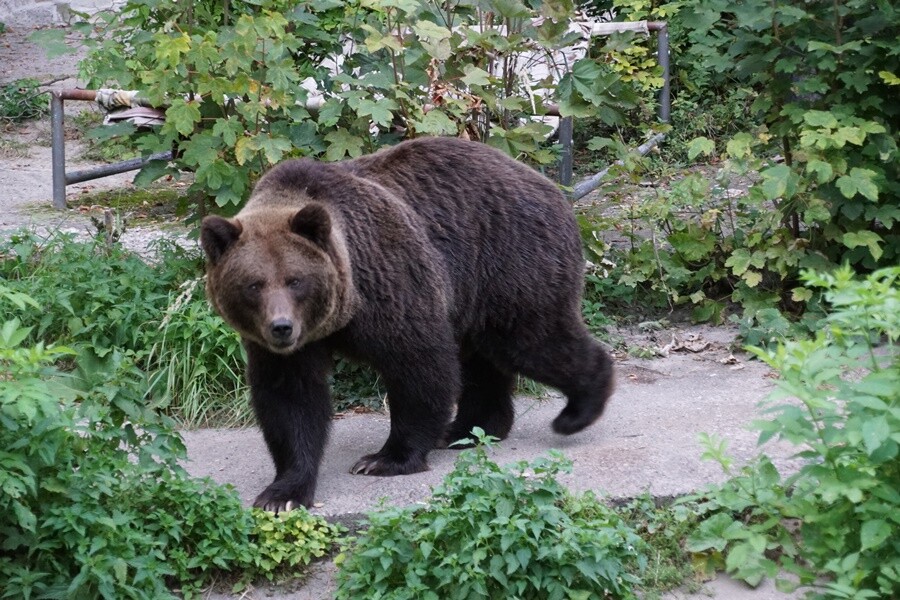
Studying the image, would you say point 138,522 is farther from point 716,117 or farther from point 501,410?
point 716,117

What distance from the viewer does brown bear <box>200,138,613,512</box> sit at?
205 inches

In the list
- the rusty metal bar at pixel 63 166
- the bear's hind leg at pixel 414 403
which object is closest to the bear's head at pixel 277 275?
the bear's hind leg at pixel 414 403

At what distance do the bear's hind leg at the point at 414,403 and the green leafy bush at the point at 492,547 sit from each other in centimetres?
94

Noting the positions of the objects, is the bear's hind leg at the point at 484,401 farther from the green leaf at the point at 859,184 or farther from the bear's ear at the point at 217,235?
the green leaf at the point at 859,184

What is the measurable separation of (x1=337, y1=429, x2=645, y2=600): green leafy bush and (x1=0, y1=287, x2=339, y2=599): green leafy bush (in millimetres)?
531

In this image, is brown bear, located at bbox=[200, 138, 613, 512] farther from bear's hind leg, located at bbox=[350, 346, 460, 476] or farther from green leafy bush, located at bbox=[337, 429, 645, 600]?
green leafy bush, located at bbox=[337, 429, 645, 600]

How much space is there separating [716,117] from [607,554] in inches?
339

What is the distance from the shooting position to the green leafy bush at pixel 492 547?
4414 mm

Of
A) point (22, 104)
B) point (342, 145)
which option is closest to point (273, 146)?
point (342, 145)

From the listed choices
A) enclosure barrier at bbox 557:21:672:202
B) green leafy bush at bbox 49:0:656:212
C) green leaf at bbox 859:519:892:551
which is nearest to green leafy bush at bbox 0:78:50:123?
green leafy bush at bbox 49:0:656:212

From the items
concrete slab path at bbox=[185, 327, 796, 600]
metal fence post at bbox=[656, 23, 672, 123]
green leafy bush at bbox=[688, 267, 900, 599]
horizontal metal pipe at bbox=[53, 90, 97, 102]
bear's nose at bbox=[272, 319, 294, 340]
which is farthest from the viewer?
metal fence post at bbox=[656, 23, 672, 123]

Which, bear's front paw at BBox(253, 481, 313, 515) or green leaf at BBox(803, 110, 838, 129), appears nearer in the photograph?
bear's front paw at BBox(253, 481, 313, 515)

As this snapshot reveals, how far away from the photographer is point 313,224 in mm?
5184

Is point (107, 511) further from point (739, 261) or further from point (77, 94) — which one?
point (77, 94)
